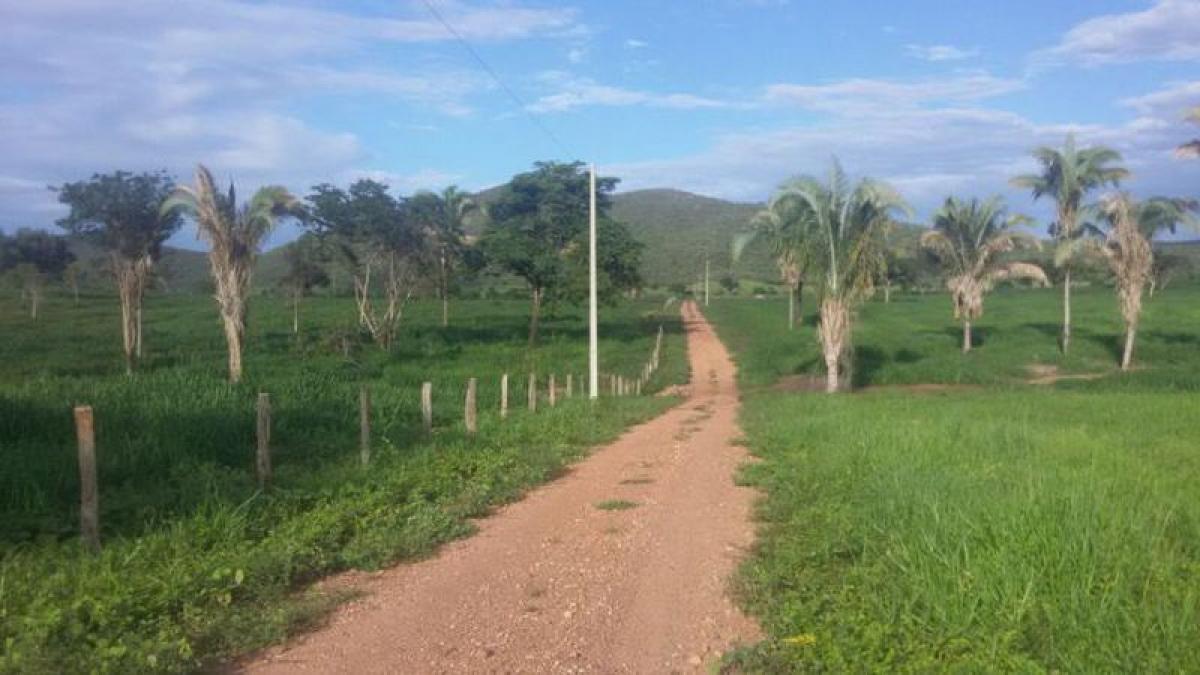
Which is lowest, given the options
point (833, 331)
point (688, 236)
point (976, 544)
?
point (976, 544)

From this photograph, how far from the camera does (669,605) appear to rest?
6.40 m

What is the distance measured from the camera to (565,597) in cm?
659

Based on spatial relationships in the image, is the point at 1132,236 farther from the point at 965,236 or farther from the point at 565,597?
the point at 565,597

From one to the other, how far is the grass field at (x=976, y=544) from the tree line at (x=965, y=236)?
11.0 metres

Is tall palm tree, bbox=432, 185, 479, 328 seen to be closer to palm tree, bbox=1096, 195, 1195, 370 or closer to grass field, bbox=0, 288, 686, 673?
grass field, bbox=0, 288, 686, 673

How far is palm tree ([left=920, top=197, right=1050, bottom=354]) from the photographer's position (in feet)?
124

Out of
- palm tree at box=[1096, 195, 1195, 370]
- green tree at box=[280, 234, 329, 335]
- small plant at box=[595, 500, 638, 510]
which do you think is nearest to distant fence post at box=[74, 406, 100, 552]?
small plant at box=[595, 500, 638, 510]

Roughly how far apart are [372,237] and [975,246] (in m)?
23.8

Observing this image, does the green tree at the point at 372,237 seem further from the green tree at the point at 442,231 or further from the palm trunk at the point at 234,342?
the palm trunk at the point at 234,342

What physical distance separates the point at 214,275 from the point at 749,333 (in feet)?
110

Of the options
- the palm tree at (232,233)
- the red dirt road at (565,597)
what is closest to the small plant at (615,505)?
the red dirt road at (565,597)

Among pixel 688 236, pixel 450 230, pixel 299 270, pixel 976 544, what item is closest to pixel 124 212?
pixel 450 230

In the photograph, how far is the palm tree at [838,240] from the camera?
26281 millimetres

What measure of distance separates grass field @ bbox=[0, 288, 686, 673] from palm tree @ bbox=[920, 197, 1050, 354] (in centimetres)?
1959
